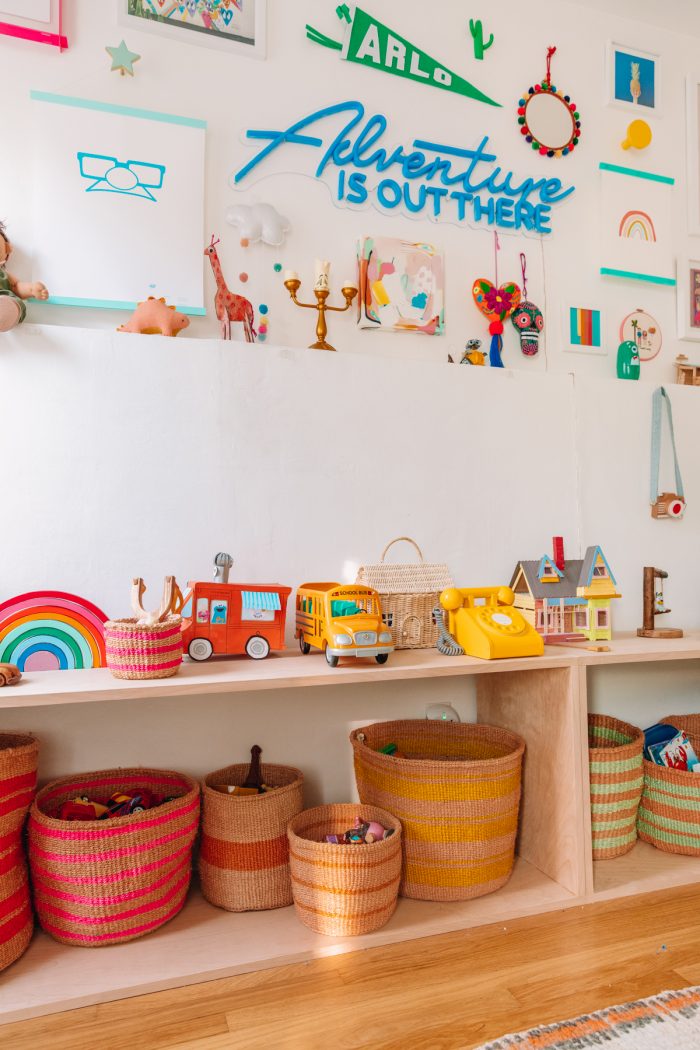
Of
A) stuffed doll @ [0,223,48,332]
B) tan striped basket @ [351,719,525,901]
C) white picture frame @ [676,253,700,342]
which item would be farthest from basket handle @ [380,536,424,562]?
white picture frame @ [676,253,700,342]

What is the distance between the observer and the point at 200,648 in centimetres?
160

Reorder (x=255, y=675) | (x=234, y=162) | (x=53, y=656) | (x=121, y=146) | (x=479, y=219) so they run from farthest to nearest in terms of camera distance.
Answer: (x=479, y=219)
(x=234, y=162)
(x=121, y=146)
(x=53, y=656)
(x=255, y=675)

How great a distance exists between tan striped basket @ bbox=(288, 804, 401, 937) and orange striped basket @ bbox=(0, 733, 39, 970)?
52 centimetres

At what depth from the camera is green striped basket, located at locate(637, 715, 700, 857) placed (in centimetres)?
183

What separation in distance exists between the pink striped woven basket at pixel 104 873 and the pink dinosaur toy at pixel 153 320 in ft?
3.47

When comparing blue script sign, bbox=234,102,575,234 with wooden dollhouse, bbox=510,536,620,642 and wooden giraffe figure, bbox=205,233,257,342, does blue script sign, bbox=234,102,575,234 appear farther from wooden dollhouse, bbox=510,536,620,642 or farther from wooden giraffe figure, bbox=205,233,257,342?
wooden dollhouse, bbox=510,536,620,642

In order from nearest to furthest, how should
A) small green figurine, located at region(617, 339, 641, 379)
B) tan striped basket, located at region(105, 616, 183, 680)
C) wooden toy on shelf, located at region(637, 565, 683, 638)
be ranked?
tan striped basket, located at region(105, 616, 183, 680) < wooden toy on shelf, located at region(637, 565, 683, 638) < small green figurine, located at region(617, 339, 641, 379)

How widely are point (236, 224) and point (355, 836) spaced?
1.52 m

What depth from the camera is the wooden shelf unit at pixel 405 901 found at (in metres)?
1.31

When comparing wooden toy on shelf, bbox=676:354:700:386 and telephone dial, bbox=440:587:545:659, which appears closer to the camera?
telephone dial, bbox=440:587:545:659

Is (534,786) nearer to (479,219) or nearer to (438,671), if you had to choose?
(438,671)

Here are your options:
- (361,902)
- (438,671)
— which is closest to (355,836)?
(361,902)

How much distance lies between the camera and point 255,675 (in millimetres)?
1420

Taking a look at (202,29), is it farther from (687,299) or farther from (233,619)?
(687,299)
